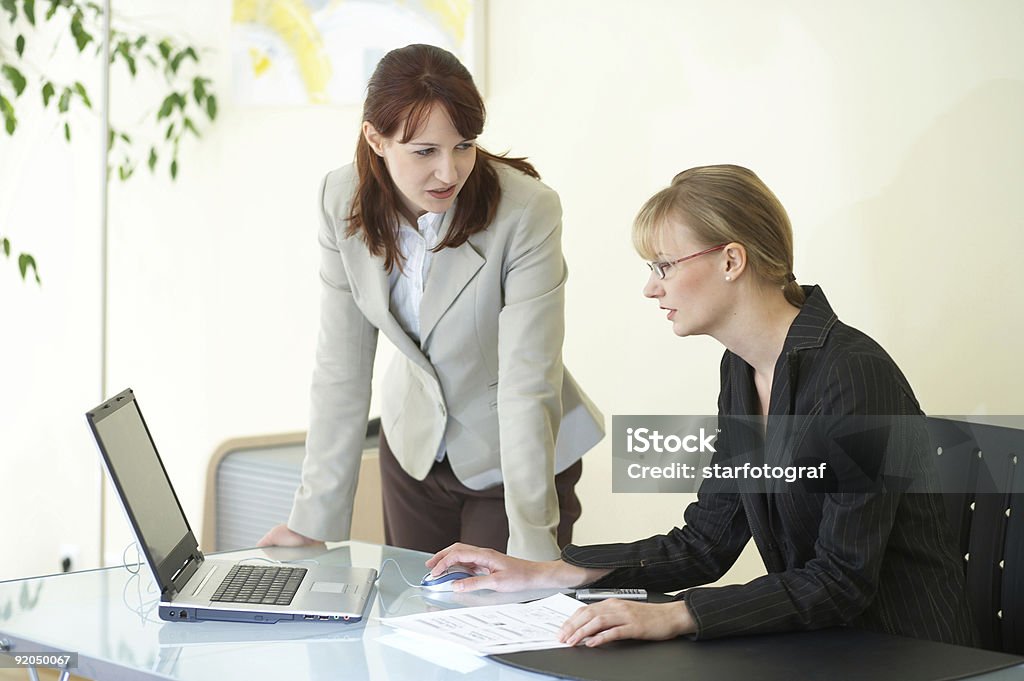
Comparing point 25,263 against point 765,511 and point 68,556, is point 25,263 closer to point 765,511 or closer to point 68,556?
point 68,556

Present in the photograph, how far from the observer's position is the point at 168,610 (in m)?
1.48

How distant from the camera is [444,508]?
2.27 meters

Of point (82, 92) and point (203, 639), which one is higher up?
point (82, 92)

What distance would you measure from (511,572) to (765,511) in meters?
0.37

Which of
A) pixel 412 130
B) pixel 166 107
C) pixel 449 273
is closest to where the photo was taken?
pixel 412 130

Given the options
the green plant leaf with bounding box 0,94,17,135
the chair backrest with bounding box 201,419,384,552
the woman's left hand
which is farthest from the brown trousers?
the green plant leaf with bounding box 0,94,17,135

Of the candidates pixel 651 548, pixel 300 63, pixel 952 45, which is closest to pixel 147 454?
pixel 651 548

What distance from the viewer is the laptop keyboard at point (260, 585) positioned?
5.01 ft

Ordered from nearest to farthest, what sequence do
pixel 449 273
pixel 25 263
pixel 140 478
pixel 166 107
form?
pixel 140 478 → pixel 449 273 → pixel 25 263 → pixel 166 107

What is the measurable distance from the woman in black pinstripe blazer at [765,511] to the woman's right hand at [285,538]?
0.37m

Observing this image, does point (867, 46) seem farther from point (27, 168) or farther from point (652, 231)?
point (27, 168)

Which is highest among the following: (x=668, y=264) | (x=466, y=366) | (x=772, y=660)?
(x=668, y=264)

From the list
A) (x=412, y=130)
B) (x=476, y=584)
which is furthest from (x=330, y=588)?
(x=412, y=130)

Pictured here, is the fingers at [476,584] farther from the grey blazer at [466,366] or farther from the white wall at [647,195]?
the white wall at [647,195]
